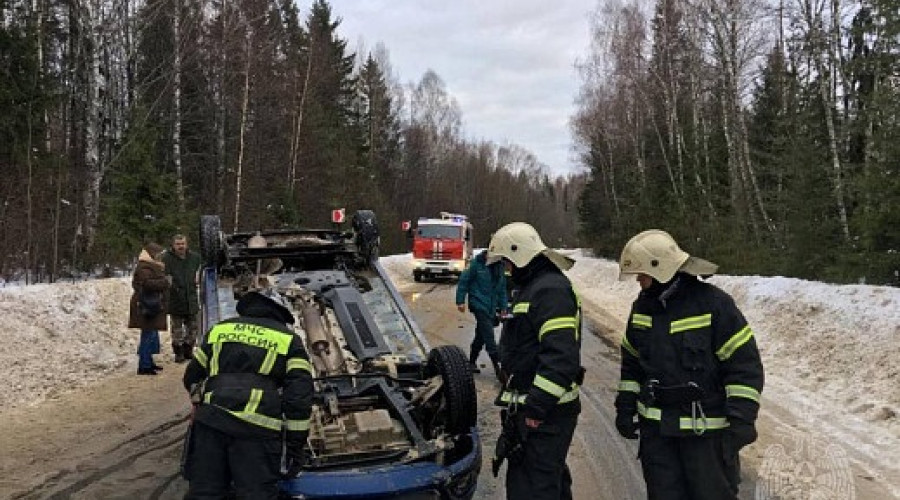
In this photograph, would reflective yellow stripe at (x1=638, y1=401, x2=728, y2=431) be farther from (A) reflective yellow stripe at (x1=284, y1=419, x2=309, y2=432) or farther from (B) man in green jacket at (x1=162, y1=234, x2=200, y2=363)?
(B) man in green jacket at (x1=162, y1=234, x2=200, y2=363)

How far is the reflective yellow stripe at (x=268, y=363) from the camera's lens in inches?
154

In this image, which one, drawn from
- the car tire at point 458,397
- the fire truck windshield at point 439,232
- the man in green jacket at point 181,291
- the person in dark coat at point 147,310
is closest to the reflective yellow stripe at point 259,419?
the car tire at point 458,397

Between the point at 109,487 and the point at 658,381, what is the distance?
4.03m

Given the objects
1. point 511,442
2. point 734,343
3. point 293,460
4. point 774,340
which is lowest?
point 774,340

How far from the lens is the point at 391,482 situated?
13.9 ft

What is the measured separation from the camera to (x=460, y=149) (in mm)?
79625

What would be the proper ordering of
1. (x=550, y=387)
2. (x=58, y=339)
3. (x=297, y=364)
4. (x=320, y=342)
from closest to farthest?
(x=550, y=387)
(x=297, y=364)
(x=320, y=342)
(x=58, y=339)

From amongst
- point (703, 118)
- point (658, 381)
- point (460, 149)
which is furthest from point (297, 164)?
point (460, 149)

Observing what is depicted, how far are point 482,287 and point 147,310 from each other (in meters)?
4.36

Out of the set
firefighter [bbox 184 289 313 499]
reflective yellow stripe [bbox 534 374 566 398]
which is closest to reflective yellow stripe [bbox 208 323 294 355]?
firefighter [bbox 184 289 313 499]

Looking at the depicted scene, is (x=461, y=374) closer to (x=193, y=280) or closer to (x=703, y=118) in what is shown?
(x=193, y=280)

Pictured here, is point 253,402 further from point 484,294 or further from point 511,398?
point 484,294

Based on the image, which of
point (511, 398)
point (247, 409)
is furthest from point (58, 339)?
point (511, 398)

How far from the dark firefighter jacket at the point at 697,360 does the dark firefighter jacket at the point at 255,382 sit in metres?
1.81
